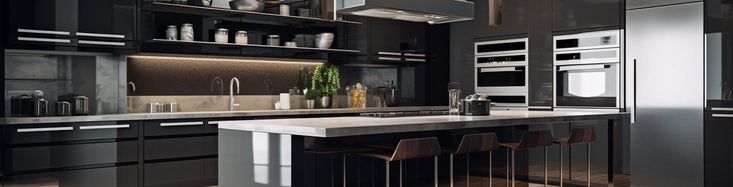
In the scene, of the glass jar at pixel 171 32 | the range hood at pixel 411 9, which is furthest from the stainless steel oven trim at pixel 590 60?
the glass jar at pixel 171 32

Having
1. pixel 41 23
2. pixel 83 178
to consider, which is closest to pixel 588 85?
pixel 83 178

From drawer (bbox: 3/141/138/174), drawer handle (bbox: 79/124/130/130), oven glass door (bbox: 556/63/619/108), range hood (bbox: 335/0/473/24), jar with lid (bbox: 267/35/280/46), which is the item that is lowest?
drawer (bbox: 3/141/138/174)

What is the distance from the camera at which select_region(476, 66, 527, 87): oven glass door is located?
700 cm

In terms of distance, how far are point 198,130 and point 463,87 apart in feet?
10.9

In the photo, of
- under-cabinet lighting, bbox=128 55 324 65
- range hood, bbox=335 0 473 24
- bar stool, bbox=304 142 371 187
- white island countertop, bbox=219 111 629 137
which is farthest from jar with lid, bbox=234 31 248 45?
bar stool, bbox=304 142 371 187

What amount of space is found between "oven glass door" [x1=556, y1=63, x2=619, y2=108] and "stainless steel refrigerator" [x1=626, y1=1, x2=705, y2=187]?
178mm

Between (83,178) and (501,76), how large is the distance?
14.0ft

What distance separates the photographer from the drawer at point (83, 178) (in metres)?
4.70

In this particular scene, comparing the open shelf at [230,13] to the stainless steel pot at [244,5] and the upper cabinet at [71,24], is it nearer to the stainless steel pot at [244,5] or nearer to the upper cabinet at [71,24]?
the stainless steel pot at [244,5]

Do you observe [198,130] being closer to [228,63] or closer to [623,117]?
[228,63]

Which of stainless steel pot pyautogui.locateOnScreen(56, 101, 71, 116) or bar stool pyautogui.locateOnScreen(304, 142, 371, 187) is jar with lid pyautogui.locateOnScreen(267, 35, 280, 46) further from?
bar stool pyautogui.locateOnScreen(304, 142, 371, 187)

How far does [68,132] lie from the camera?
16.0ft

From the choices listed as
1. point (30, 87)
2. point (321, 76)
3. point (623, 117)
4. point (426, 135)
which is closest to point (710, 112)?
point (623, 117)

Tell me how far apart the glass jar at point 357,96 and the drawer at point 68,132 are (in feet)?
9.31
